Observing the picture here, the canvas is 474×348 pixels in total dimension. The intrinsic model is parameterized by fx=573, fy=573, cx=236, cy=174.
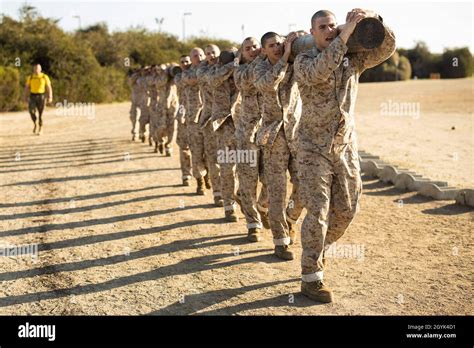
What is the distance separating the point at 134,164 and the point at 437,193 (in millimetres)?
6667

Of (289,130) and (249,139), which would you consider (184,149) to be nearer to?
(249,139)

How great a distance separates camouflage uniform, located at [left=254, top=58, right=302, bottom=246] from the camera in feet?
20.0

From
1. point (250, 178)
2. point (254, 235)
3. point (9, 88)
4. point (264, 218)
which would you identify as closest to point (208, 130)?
point (264, 218)

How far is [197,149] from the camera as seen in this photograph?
909 cm

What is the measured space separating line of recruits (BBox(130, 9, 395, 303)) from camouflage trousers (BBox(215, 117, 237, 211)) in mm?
14

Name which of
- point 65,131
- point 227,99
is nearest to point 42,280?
point 227,99

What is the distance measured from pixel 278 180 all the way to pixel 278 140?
1.40 ft

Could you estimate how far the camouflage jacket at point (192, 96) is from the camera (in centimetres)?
930

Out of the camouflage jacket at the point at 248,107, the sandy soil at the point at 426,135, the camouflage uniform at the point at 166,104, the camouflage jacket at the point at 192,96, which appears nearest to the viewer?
the camouflage jacket at the point at 248,107

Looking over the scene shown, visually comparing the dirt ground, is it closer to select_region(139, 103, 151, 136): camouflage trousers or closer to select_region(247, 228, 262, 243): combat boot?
select_region(247, 228, 262, 243): combat boot

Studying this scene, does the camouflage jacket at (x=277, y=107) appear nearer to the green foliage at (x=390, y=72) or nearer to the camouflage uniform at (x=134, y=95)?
the camouflage uniform at (x=134, y=95)

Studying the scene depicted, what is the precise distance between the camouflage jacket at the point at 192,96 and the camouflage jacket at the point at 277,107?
3.17 meters

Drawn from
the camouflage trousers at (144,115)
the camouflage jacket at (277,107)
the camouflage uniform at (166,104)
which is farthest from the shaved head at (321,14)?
the camouflage trousers at (144,115)
